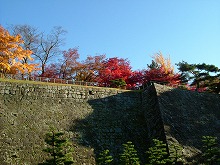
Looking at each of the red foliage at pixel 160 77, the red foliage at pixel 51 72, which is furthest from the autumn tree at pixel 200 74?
the red foliage at pixel 51 72

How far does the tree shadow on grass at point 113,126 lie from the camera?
52.9 ft

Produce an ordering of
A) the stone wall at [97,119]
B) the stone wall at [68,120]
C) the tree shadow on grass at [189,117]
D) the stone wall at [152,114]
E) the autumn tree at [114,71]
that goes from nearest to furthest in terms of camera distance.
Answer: the stone wall at [68,120], the stone wall at [97,119], the tree shadow on grass at [189,117], the stone wall at [152,114], the autumn tree at [114,71]

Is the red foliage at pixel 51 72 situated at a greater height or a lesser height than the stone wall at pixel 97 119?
greater

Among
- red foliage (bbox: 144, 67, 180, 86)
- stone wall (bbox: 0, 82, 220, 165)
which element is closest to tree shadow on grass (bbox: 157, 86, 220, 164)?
stone wall (bbox: 0, 82, 220, 165)

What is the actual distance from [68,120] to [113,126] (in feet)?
10.3

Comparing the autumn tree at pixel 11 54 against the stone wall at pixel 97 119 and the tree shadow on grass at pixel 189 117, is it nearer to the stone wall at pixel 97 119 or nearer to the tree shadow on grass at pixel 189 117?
the stone wall at pixel 97 119

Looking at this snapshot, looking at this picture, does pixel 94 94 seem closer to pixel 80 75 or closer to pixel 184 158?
pixel 184 158

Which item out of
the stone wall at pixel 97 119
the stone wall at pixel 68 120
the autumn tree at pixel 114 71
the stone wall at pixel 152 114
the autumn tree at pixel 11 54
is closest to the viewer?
the stone wall at pixel 68 120

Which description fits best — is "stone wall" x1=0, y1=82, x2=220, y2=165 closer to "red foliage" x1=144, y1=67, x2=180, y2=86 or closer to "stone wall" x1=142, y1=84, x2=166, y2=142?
"stone wall" x1=142, y1=84, x2=166, y2=142

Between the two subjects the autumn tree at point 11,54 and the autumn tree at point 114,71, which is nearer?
the autumn tree at point 11,54

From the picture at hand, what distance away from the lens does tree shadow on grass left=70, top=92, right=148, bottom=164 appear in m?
16.1

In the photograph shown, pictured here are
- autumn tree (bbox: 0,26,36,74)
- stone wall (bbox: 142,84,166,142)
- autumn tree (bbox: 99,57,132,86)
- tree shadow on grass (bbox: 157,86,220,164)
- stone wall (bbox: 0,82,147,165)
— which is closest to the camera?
stone wall (bbox: 0,82,147,165)

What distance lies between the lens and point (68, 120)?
56.0 ft

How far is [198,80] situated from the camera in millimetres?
29422
